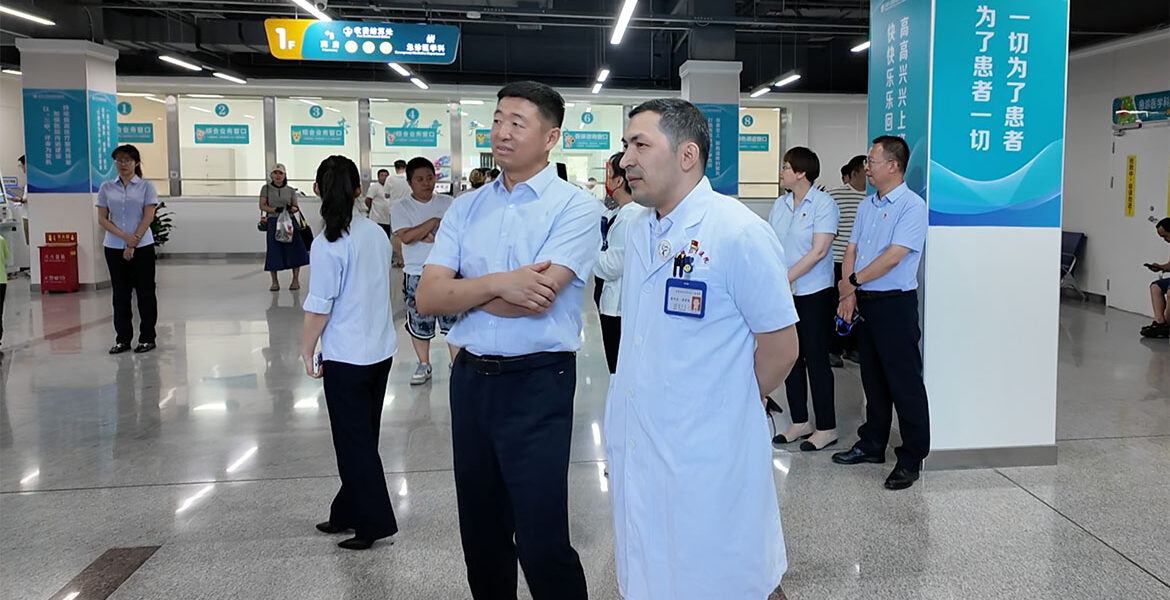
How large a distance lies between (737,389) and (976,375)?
9.03 ft

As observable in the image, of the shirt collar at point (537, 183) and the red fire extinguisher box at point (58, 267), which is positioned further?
the red fire extinguisher box at point (58, 267)

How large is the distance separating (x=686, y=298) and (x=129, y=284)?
6421mm

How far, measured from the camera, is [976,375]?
13.5 feet

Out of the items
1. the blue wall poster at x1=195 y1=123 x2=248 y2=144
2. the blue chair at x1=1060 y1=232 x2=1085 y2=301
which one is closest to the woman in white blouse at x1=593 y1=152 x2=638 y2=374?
the blue chair at x1=1060 y1=232 x2=1085 y2=301

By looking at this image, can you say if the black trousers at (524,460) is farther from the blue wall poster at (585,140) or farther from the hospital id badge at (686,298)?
the blue wall poster at (585,140)

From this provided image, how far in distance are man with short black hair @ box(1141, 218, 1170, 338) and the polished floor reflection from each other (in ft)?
5.66

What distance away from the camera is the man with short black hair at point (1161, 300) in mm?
7785

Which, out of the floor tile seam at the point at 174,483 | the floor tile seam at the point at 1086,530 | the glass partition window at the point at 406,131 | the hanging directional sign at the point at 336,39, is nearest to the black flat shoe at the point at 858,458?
the floor tile seam at the point at 1086,530

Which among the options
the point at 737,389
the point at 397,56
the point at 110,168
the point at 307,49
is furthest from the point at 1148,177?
the point at 110,168

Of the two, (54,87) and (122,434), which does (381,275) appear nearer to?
(122,434)

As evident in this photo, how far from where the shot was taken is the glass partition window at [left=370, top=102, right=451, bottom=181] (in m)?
16.7

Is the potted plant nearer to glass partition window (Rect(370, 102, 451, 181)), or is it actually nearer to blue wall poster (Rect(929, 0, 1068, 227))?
glass partition window (Rect(370, 102, 451, 181))

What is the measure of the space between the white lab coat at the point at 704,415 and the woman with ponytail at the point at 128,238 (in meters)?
6.08

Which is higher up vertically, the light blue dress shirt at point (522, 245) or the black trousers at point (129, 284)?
the light blue dress shirt at point (522, 245)
